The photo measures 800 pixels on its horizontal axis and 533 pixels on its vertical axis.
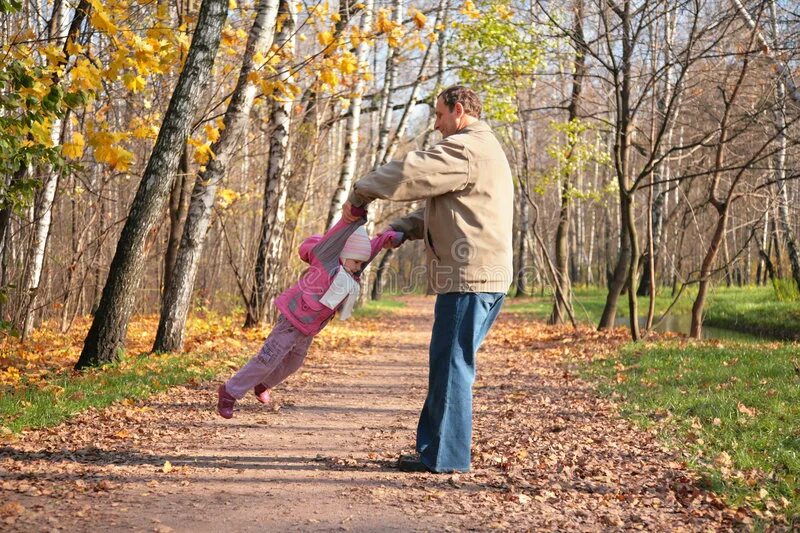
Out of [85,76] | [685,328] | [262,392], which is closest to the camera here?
[262,392]

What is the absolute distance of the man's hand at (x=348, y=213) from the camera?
517 centimetres

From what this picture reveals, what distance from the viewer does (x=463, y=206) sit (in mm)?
5047

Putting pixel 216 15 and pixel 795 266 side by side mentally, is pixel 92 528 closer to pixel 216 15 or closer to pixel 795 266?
pixel 216 15

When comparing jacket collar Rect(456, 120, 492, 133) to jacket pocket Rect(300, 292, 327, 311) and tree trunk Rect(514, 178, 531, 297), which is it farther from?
tree trunk Rect(514, 178, 531, 297)

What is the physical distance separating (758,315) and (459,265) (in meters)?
19.6

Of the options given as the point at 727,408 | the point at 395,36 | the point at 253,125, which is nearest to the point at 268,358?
the point at 727,408

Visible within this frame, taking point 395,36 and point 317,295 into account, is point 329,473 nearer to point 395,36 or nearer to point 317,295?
point 317,295

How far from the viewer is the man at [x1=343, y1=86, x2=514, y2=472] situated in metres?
5.02

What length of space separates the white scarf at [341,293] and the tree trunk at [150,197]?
13.7ft

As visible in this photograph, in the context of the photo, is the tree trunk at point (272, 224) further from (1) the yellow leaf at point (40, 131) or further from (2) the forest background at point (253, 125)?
(1) the yellow leaf at point (40, 131)

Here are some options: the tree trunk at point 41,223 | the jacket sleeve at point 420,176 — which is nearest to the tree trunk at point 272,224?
the tree trunk at point 41,223

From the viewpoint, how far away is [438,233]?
5.10m

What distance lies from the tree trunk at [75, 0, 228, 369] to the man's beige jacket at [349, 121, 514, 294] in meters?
4.55

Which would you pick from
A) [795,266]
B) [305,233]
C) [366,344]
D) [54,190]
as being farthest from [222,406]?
[795,266]
